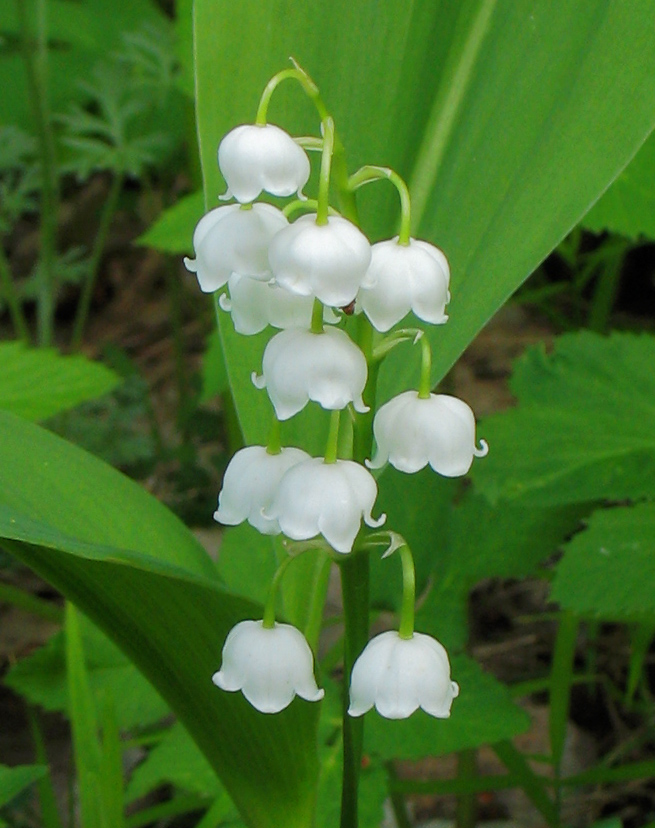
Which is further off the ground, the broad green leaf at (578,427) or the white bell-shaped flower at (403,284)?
the broad green leaf at (578,427)

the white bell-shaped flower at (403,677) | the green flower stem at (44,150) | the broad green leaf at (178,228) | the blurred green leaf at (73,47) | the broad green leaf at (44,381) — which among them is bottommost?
the white bell-shaped flower at (403,677)

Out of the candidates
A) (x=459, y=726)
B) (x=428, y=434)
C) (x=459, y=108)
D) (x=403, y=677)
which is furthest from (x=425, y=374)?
(x=459, y=726)

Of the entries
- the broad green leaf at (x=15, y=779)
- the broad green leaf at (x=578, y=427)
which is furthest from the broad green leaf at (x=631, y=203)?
the broad green leaf at (x=15, y=779)

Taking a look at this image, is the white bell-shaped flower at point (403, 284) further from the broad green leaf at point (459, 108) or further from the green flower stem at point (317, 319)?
the broad green leaf at point (459, 108)

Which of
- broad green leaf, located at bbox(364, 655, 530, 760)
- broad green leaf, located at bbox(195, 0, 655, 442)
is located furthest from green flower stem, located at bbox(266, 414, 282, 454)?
broad green leaf, located at bbox(364, 655, 530, 760)

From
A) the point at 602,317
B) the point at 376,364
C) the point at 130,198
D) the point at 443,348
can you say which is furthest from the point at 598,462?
the point at 130,198

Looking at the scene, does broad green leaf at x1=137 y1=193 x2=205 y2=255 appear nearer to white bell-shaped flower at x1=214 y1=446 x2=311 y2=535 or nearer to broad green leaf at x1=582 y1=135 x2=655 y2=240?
broad green leaf at x1=582 y1=135 x2=655 y2=240

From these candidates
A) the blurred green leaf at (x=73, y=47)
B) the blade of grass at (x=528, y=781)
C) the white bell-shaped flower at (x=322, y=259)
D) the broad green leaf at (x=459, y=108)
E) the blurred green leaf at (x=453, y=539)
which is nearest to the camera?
the white bell-shaped flower at (x=322, y=259)
